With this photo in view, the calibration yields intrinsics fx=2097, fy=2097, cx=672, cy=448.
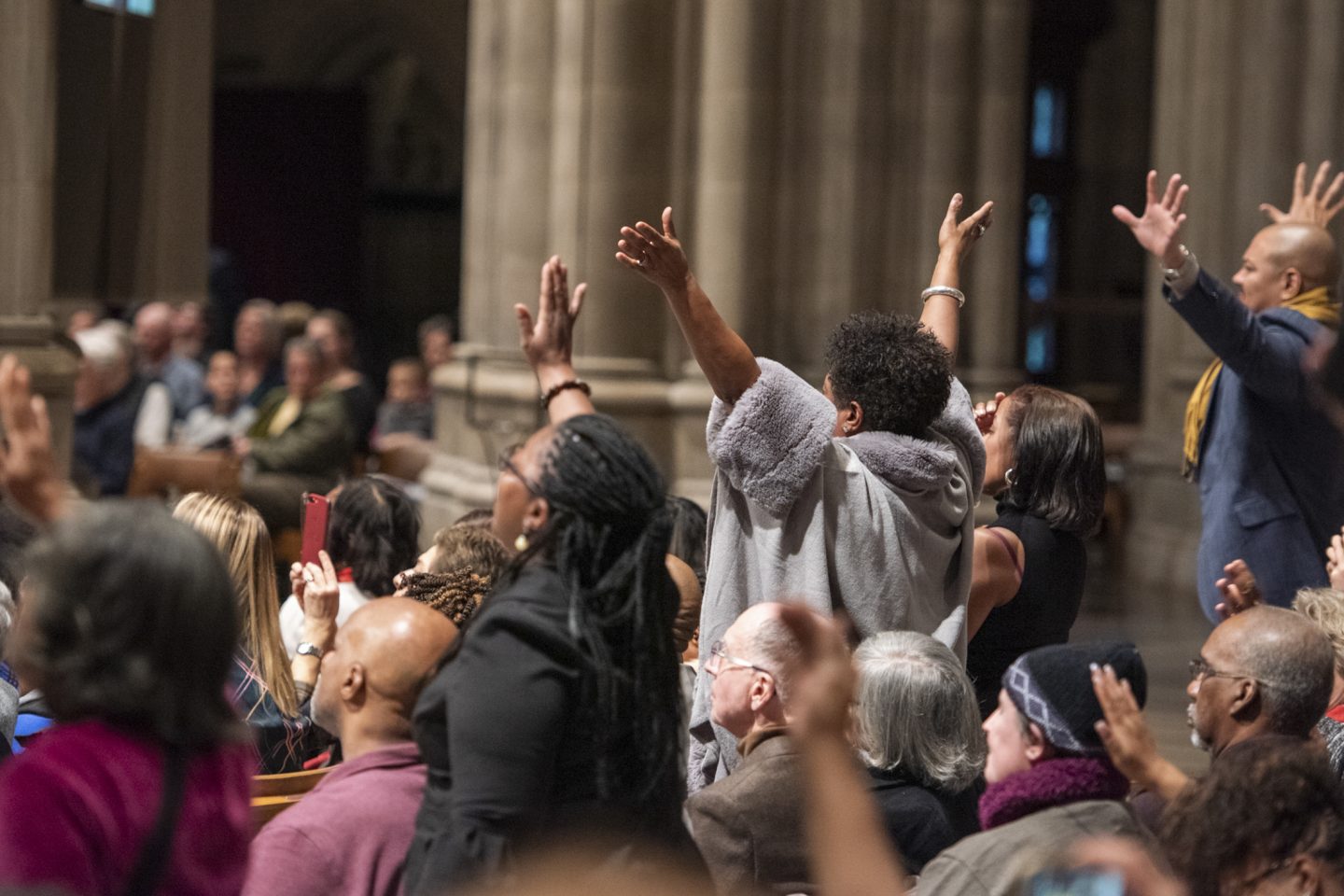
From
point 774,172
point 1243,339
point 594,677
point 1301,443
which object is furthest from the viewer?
point 774,172

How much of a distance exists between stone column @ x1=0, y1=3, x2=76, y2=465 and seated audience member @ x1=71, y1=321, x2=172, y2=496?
2138mm

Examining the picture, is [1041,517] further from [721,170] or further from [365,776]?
[721,170]

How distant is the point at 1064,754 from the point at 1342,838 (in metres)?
0.45

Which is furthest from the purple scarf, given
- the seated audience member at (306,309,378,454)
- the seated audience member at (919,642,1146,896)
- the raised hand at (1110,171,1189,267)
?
the seated audience member at (306,309,378,454)

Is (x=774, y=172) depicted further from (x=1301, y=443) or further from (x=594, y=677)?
(x=594, y=677)

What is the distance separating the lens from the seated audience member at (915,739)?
3803mm

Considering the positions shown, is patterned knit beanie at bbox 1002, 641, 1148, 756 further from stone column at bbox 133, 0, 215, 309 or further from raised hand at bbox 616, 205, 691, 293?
A: stone column at bbox 133, 0, 215, 309

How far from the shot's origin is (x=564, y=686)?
2.96m

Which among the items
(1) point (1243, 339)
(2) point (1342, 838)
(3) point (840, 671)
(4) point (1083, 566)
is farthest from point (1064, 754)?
(1) point (1243, 339)

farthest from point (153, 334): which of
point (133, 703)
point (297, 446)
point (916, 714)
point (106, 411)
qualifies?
point (133, 703)

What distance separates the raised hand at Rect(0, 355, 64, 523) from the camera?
3115 millimetres

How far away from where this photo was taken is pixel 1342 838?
331 cm

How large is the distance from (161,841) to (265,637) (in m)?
2.08

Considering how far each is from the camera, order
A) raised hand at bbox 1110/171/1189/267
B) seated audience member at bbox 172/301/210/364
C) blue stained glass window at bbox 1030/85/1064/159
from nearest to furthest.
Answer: raised hand at bbox 1110/171/1189/267 → seated audience member at bbox 172/301/210/364 → blue stained glass window at bbox 1030/85/1064/159
